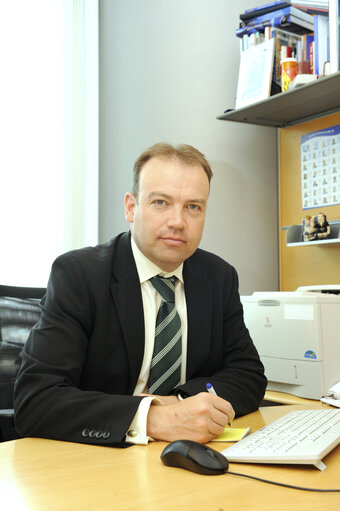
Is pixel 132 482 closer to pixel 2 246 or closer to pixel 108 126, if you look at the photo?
pixel 2 246

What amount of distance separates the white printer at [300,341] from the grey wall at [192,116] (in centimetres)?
83

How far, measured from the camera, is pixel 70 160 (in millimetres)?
2381

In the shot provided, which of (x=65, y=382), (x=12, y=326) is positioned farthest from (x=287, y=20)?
(x=65, y=382)

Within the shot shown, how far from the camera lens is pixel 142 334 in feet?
4.72

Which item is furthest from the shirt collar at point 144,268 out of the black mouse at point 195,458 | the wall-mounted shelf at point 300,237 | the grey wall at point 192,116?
the wall-mounted shelf at point 300,237

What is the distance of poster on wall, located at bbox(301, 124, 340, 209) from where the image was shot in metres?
2.60

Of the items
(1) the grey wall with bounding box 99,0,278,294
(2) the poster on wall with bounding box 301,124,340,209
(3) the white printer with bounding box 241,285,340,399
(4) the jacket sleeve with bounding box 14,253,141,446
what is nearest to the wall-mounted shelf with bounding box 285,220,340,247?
(2) the poster on wall with bounding box 301,124,340,209

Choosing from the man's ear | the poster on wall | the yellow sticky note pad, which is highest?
the poster on wall

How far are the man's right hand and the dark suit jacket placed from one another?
0.18 feet

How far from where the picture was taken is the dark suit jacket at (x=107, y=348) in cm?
114

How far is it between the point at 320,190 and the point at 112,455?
200cm

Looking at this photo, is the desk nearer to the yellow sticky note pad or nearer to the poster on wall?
the yellow sticky note pad

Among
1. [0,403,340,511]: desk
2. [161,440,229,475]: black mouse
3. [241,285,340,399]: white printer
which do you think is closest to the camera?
[0,403,340,511]: desk

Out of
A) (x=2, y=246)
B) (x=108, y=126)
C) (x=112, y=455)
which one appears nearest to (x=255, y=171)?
(x=108, y=126)
